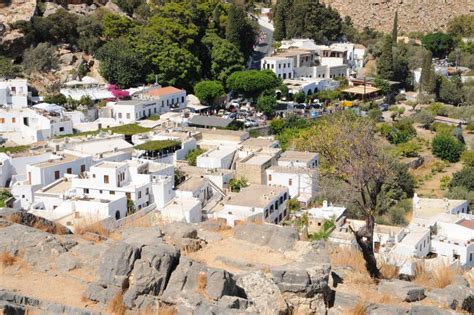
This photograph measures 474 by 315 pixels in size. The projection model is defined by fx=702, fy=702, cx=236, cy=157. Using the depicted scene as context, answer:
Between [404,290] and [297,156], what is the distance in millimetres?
17581

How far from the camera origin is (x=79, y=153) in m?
23.7

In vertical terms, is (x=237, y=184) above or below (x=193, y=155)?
below

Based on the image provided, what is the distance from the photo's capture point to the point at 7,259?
739 centimetres

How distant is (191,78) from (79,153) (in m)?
13.7

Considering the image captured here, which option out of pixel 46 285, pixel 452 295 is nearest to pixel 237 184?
pixel 452 295

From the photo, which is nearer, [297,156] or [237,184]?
[237,184]

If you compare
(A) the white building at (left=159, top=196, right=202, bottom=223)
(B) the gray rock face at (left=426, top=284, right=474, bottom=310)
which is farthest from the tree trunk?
(A) the white building at (left=159, top=196, right=202, bottom=223)

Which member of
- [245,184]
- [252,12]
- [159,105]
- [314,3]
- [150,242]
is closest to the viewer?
[150,242]

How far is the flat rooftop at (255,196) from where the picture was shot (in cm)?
1995

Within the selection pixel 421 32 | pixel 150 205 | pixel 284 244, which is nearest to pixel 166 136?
pixel 150 205

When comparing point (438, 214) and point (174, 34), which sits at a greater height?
point (174, 34)

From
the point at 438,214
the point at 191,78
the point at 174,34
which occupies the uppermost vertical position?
the point at 174,34

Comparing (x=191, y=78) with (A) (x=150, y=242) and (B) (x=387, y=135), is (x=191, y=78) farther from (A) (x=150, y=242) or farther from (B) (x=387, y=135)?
(A) (x=150, y=242)

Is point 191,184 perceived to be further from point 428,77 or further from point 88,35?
point 428,77
